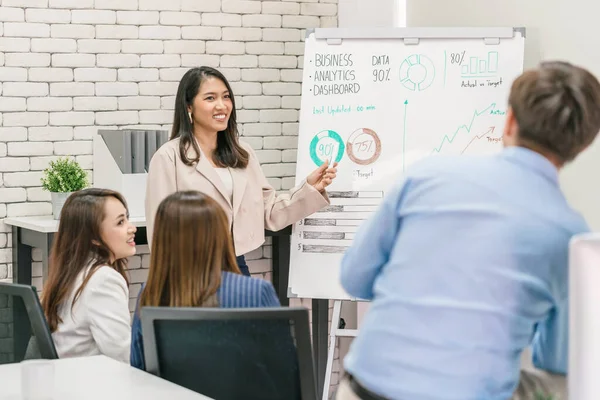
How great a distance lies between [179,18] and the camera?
4.48m

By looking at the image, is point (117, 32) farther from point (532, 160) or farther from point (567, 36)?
point (532, 160)

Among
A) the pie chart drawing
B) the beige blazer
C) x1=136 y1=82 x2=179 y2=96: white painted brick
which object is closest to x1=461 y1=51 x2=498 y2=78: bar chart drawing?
the pie chart drawing

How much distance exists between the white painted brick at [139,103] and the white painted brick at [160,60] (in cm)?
16

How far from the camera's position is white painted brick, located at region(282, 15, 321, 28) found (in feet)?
15.5

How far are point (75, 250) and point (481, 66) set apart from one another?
193 cm

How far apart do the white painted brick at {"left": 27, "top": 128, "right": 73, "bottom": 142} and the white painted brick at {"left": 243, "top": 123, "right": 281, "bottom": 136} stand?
90cm

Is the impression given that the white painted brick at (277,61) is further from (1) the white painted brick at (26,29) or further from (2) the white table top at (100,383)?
(2) the white table top at (100,383)

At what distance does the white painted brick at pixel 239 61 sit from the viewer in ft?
15.1

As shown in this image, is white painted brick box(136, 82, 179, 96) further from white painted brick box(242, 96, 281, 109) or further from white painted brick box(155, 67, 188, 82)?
white painted brick box(242, 96, 281, 109)

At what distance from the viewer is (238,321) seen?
5.91 feet

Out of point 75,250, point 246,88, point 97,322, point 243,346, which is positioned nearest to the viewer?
point 243,346

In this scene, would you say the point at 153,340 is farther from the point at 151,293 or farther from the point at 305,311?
the point at 305,311

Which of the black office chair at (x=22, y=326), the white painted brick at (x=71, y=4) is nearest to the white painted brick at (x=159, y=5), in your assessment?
the white painted brick at (x=71, y=4)

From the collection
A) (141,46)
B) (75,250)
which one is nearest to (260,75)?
(141,46)
